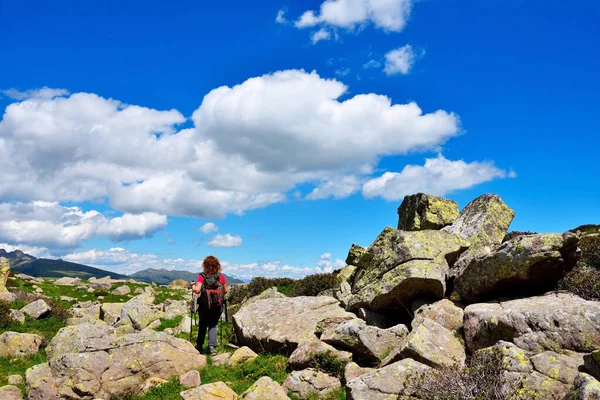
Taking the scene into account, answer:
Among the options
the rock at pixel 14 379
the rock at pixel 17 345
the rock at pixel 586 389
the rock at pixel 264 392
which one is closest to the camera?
the rock at pixel 586 389

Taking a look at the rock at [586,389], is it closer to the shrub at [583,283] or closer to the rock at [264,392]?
the shrub at [583,283]

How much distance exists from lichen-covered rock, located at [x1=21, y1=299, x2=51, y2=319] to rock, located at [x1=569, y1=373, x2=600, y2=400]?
99.2 feet

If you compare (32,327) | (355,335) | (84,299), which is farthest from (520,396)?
(84,299)

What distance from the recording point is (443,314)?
A: 14.3m

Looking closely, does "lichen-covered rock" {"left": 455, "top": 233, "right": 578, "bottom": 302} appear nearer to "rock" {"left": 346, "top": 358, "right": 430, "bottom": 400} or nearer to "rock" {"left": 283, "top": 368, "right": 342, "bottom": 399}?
"rock" {"left": 346, "top": 358, "right": 430, "bottom": 400}

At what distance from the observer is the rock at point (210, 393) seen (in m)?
11.1

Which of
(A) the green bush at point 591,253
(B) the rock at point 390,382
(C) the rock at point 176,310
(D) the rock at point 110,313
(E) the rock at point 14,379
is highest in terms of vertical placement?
(A) the green bush at point 591,253

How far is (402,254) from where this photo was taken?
1684 cm

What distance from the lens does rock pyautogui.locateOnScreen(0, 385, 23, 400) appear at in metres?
13.2

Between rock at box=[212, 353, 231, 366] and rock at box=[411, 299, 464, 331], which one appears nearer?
rock at box=[411, 299, 464, 331]

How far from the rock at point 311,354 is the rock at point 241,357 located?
2315 mm

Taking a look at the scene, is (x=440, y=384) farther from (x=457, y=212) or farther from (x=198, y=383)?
(x=457, y=212)

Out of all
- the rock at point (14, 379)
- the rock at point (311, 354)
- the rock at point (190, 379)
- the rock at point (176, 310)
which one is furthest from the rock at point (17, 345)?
the rock at point (311, 354)

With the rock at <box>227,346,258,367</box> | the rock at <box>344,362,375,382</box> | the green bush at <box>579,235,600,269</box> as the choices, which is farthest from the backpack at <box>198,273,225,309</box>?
the green bush at <box>579,235,600,269</box>
